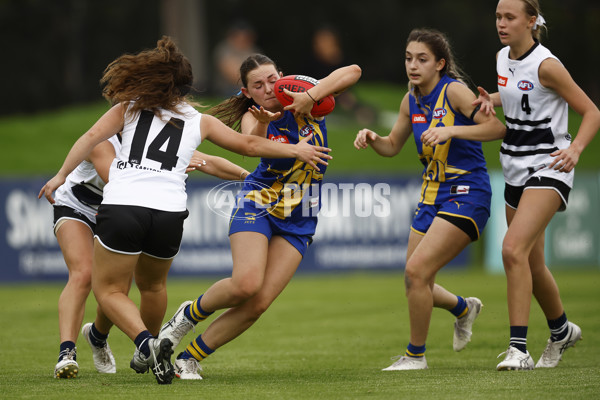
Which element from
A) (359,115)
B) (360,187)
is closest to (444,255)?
(360,187)

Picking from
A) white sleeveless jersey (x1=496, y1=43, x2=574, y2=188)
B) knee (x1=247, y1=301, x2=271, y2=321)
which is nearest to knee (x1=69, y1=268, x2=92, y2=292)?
knee (x1=247, y1=301, x2=271, y2=321)

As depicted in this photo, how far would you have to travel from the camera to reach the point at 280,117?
608cm

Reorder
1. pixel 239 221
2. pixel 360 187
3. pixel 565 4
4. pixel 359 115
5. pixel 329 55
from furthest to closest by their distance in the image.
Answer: pixel 565 4
pixel 359 115
pixel 329 55
pixel 360 187
pixel 239 221

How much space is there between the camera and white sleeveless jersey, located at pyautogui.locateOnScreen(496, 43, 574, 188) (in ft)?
20.3

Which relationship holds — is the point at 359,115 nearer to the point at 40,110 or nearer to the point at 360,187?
the point at 360,187

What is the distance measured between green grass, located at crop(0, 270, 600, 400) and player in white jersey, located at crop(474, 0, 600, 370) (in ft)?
1.85

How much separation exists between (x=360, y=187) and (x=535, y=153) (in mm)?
9260

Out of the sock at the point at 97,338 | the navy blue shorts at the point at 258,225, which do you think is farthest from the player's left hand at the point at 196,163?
the sock at the point at 97,338

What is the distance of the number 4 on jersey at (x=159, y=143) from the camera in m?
5.62

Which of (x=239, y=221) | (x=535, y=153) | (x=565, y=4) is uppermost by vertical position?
(x=565, y=4)

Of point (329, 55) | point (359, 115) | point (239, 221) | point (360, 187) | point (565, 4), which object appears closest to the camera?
point (239, 221)

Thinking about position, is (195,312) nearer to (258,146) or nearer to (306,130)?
(258,146)

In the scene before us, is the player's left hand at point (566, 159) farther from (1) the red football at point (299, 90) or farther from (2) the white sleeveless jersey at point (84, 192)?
(2) the white sleeveless jersey at point (84, 192)

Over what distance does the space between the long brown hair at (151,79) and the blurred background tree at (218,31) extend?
2146cm
